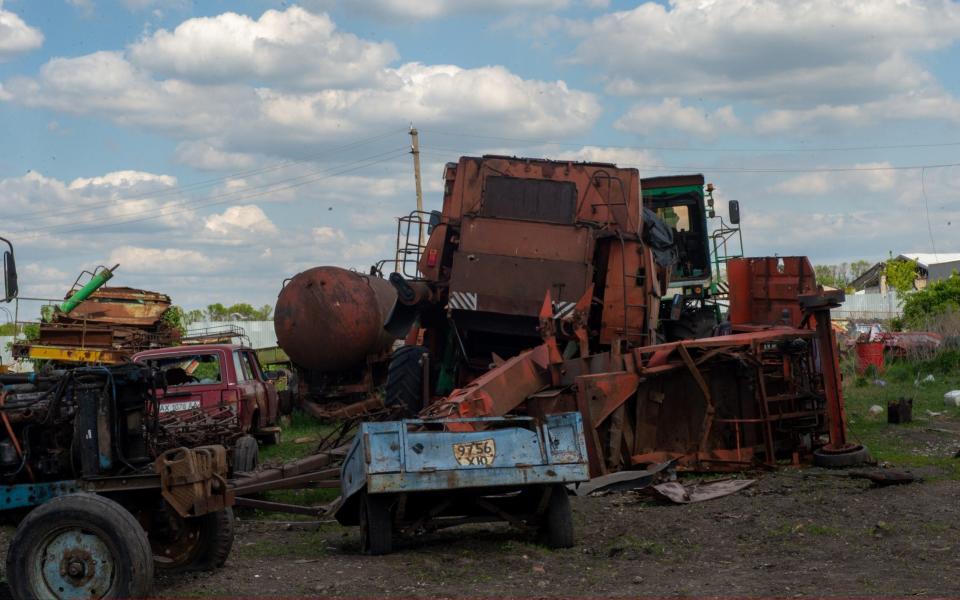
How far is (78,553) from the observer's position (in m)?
6.32

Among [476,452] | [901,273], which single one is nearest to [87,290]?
[476,452]

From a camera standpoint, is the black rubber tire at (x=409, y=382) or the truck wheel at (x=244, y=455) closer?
the truck wheel at (x=244, y=455)

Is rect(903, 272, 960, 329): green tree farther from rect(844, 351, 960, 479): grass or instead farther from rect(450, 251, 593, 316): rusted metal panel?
rect(450, 251, 593, 316): rusted metal panel

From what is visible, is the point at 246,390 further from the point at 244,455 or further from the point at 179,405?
the point at 244,455

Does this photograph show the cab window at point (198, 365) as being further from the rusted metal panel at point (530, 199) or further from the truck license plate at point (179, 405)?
the rusted metal panel at point (530, 199)

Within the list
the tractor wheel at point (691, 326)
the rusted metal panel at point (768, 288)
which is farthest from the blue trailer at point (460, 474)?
the rusted metal panel at point (768, 288)

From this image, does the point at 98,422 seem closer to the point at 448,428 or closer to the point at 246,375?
the point at 448,428

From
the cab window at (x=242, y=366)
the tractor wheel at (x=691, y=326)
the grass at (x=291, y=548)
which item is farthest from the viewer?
the tractor wheel at (x=691, y=326)

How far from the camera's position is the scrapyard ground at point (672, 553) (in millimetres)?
6629

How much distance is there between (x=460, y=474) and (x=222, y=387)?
263 inches

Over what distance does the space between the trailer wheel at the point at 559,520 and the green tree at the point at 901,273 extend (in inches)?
2040

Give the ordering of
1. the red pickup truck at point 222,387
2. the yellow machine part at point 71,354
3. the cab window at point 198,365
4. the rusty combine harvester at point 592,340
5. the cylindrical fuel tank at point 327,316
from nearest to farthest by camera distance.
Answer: the rusty combine harvester at point 592,340
the red pickup truck at point 222,387
the cab window at point 198,365
the cylindrical fuel tank at point 327,316
the yellow machine part at point 71,354

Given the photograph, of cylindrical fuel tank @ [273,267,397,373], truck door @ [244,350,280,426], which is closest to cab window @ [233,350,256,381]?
truck door @ [244,350,280,426]

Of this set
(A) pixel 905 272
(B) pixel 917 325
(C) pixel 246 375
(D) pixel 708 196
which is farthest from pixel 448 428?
(A) pixel 905 272
